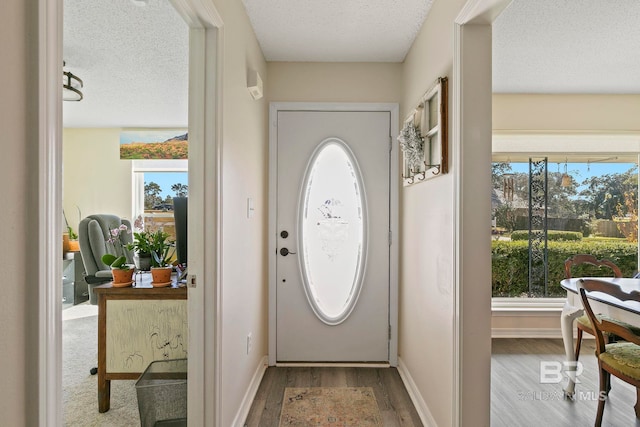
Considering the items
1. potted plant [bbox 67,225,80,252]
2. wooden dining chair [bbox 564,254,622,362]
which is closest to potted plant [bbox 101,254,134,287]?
wooden dining chair [bbox 564,254,622,362]

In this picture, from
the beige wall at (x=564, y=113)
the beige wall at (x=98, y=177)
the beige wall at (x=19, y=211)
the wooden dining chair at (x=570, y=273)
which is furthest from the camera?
the beige wall at (x=98, y=177)

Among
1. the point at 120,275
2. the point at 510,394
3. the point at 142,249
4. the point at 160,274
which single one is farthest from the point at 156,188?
the point at 510,394

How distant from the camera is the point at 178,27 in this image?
98.9 inches

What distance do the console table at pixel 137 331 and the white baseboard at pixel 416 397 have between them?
58.9 inches

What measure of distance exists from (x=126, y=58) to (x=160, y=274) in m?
1.90

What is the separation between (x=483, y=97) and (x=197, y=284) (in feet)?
5.12

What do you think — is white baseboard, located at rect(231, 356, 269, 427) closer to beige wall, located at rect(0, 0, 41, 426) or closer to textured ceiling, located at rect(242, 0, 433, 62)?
beige wall, located at rect(0, 0, 41, 426)

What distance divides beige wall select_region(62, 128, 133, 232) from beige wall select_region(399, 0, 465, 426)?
13.6ft

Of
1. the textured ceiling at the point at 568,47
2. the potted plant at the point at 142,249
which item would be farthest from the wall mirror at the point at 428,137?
the potted plant at the point at 142,249

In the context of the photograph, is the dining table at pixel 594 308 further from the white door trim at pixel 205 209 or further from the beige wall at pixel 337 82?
the white door trim at pixel 205 209

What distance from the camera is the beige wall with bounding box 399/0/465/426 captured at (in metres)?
1.87

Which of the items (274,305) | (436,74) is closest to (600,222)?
(436,74)

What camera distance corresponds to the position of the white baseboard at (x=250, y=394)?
2.14m

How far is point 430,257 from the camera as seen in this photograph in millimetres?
2197
